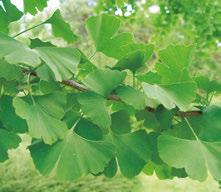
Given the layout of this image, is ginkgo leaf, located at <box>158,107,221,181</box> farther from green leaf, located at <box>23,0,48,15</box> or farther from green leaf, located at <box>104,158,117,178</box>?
green leaf, located at <box>23,0,48,15</box>

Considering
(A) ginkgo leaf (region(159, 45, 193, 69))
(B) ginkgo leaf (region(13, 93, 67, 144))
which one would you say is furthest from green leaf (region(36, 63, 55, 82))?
(A) ginkgo leaf (region(159, 45, 193, 69))

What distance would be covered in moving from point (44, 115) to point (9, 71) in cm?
6

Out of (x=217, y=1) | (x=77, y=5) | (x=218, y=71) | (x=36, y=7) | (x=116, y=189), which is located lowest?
(x=116, y=189)

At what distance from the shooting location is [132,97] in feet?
1.79

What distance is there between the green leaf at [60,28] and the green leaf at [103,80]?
119 millimetres

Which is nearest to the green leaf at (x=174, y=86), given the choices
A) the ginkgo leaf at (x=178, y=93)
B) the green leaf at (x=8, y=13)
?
the ginkgo leaf at (x=178, y=93)

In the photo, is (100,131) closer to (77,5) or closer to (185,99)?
(185,99)

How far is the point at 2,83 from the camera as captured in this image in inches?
21.7

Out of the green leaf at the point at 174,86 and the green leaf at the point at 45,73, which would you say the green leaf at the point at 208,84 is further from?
the green leaf at the point at 45,73

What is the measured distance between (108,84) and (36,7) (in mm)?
203

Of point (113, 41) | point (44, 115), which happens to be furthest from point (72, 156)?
point (113, 41)

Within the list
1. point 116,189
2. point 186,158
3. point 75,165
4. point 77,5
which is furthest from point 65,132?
point 77,5

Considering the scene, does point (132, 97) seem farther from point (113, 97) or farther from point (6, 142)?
point (6, 142)

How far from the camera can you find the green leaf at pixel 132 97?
0.54 metres
